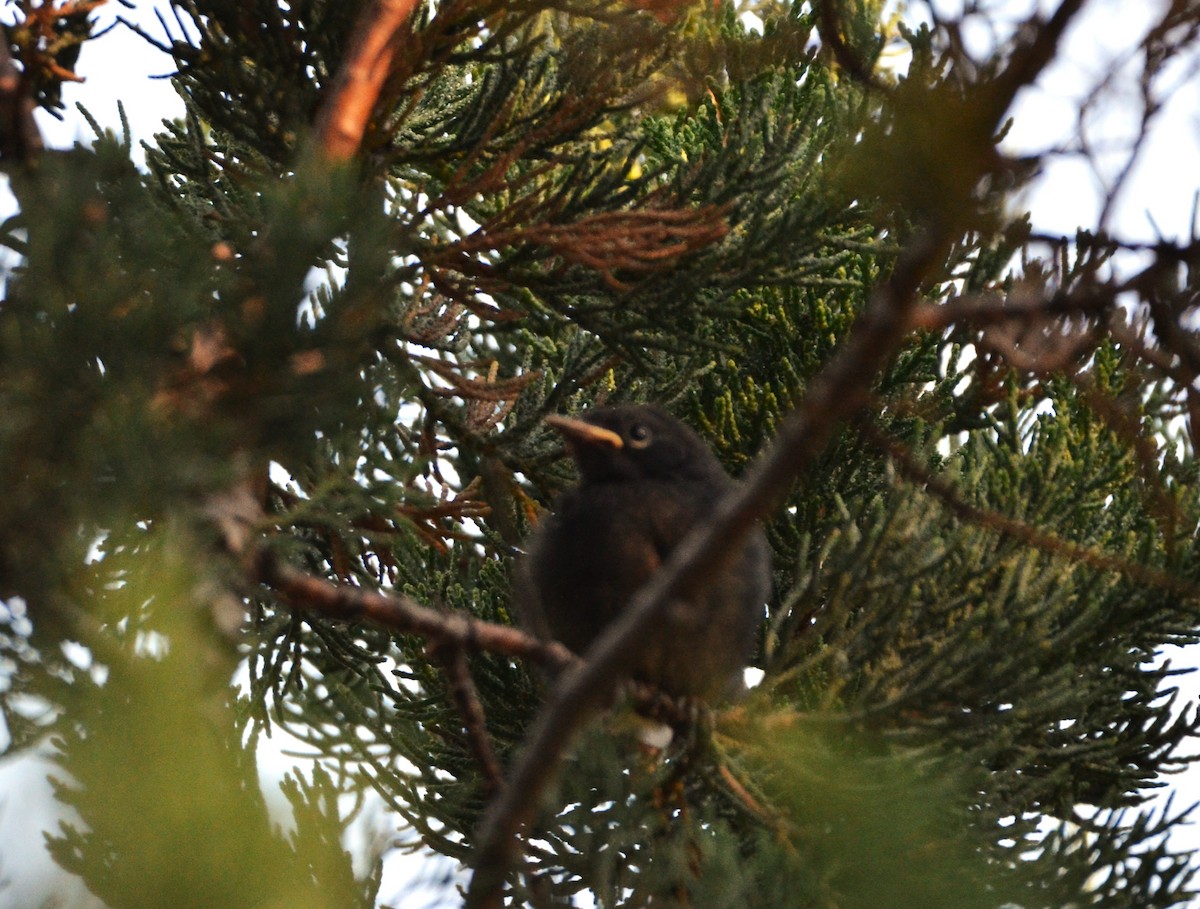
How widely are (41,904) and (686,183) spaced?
2.82 m

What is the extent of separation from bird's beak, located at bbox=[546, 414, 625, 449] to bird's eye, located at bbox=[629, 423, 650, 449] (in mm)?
49

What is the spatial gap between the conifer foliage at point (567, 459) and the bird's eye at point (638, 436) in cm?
19

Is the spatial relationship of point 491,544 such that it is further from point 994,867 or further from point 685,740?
point 994,867

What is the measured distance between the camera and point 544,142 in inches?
152

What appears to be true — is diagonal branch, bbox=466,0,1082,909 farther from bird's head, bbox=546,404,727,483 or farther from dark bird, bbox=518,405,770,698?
bird's head, bbox=546,404,727,483

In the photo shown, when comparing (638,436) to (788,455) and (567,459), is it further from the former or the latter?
(788,455)

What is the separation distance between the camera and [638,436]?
4.07 metres

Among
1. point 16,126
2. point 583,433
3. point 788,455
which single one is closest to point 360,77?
point 16,126

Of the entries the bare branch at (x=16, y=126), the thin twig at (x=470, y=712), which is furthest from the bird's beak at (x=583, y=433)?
the bare branch at (x=16, y=126)

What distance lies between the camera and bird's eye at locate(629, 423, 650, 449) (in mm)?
4035

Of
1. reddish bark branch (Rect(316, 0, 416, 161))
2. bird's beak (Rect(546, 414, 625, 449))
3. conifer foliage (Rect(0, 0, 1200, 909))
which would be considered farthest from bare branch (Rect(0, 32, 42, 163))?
bird's beak (Rect(546, 414, 625, 449))

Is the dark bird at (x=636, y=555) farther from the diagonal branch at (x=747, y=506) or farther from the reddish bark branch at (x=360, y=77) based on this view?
the diagonal branch at (x=747, y=506)

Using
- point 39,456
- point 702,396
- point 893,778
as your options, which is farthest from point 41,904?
point 702,396

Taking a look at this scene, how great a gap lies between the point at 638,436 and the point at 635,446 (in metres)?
0.05
